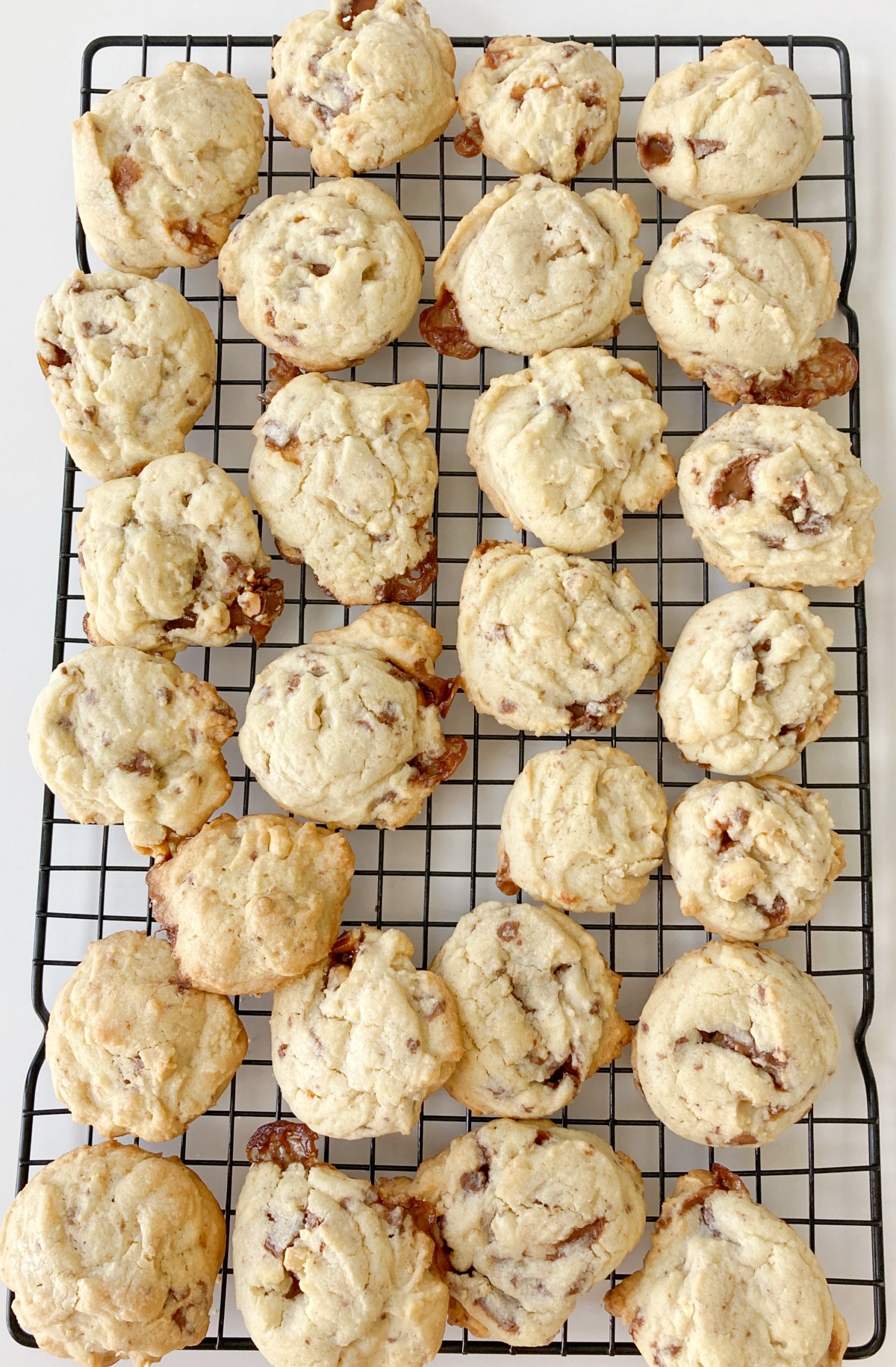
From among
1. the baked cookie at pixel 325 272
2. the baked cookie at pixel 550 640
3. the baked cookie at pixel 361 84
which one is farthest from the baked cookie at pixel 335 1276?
the baked cookie at pixel 361 84

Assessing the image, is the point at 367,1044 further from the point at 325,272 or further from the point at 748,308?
the point at 748,308

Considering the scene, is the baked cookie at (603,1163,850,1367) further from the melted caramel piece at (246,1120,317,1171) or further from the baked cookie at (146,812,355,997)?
the baked cookie at (146,812,355,997)

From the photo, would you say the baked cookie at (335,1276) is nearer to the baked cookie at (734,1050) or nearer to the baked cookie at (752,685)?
the baked cookie at (734,1050)

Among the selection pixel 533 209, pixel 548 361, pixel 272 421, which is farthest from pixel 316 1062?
pixel 533 209

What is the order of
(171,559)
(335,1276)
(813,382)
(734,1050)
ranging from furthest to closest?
(813,382)
(171,559)
(734,1050)
(335,1276)

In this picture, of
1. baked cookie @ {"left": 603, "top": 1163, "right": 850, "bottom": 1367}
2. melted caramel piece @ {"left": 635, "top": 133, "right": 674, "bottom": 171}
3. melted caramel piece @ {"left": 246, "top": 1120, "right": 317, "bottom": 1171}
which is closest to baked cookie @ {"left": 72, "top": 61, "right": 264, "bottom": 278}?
melted caramel piece @ {"left": 635, "top": 133, "right": 674, "bottom": 171}

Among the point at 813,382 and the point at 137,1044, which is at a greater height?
the point at 813,382

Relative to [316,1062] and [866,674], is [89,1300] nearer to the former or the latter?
[316,1062]

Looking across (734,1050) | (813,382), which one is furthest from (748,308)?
(734,1050)
